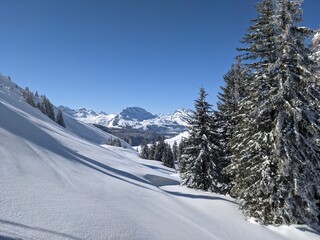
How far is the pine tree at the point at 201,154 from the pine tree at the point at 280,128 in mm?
7224

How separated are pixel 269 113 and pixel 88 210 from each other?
11.5 meters

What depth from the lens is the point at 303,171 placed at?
1313cm

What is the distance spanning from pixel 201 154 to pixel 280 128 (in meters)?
10.1

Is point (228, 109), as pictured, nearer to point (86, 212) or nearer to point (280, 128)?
point (280, 128)

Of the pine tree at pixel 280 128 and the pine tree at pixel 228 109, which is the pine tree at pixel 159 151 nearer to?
the pine tree at pixel 228 109

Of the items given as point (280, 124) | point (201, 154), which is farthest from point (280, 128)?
point (201, 154)

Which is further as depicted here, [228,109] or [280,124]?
[228,109]

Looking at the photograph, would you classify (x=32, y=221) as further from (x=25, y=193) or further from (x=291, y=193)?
(x=291, y=193)

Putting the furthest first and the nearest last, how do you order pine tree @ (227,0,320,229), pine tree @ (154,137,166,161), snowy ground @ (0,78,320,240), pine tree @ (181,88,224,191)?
pine tree @ (154,137,166,161), pine tree @ (181,88,224,191), pine tree @ (227,0,320,229), snowy ground @ (0,78,320,240)

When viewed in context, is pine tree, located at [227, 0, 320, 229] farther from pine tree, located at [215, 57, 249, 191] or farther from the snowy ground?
pine tree, located at [215, 57, 249, 191]

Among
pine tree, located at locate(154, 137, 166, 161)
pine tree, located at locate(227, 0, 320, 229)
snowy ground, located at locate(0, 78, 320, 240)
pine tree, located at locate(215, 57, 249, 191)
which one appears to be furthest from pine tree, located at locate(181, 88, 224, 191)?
pine tree, located at locate(154, 137, 166, 161)

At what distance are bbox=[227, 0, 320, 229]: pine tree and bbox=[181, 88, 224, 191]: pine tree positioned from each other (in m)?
7.22

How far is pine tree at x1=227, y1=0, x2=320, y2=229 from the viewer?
1273cm

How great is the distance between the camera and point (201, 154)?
22.4 m
